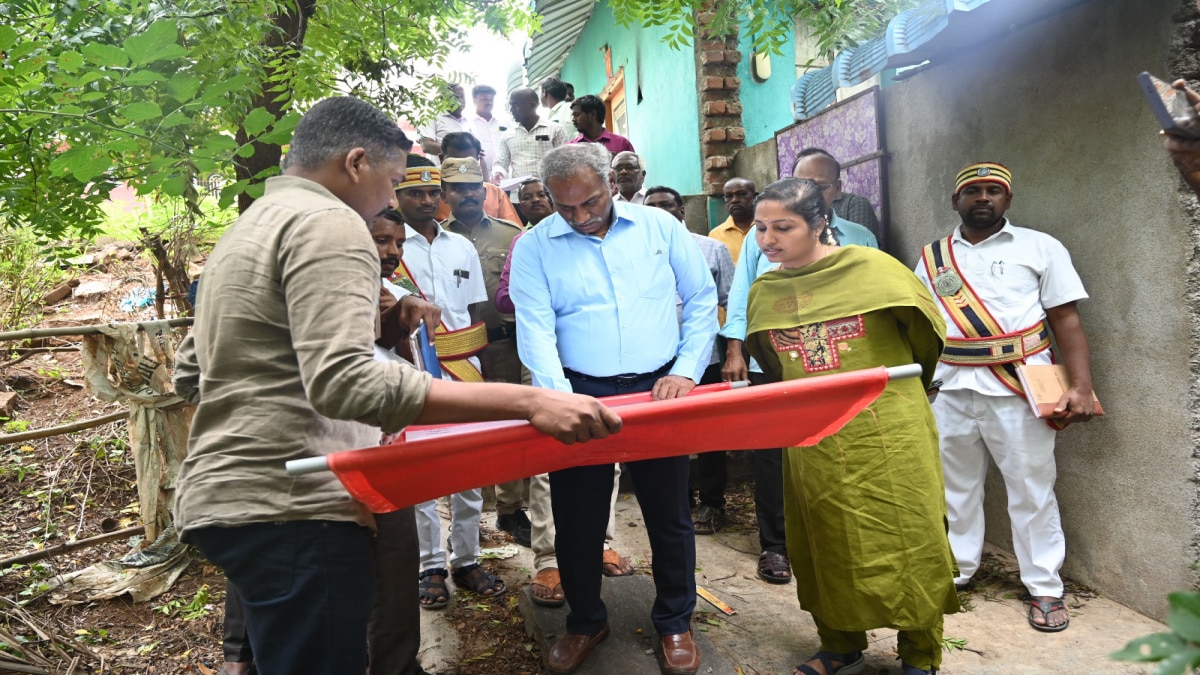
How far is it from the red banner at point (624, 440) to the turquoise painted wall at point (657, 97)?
5.54m

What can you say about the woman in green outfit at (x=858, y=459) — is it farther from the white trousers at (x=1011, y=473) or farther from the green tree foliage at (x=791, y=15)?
the green tree foliage at (x=791, y=15)

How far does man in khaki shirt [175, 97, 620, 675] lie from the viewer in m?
1.50

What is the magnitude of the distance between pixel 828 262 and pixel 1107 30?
5.77ft

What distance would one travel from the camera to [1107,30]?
3393 millimetres

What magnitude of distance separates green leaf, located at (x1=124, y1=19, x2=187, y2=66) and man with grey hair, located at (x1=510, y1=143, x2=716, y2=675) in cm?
132

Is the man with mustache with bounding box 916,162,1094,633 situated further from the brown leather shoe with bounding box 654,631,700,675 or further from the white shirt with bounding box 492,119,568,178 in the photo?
the white shirt with bounding box 492,119,568,178

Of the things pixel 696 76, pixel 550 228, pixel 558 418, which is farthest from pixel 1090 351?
pixel 696 76

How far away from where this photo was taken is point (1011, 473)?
367cm

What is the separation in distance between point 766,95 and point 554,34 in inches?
235

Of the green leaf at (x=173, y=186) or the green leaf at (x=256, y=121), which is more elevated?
the green leaf at (x=256, y=121)

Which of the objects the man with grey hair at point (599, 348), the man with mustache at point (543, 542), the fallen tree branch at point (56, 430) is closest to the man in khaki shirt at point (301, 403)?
the man with grey hair at point (599, 348)

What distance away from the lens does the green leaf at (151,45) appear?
2344 millimetres

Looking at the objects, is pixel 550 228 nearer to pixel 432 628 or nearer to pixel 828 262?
pixel 828 262

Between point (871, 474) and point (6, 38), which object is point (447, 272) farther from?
point (871, 474)
